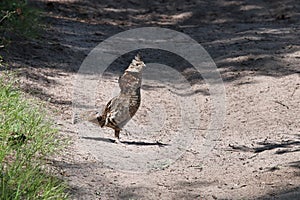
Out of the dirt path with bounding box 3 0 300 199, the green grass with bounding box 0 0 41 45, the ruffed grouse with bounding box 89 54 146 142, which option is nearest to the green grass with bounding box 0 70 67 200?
the dirt path with bounding box 3 0 300 199

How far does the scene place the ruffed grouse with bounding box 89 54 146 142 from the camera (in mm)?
5277

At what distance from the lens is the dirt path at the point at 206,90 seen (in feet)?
15.3

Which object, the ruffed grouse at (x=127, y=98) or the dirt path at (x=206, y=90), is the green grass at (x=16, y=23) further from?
the ruffed grouse at (x=127, y=98)

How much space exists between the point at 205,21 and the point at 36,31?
13.9 ft

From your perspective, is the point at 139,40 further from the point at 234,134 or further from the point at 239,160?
the point at 239,160

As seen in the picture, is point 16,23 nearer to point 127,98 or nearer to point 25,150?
point 127,98

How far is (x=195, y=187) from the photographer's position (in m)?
4.70

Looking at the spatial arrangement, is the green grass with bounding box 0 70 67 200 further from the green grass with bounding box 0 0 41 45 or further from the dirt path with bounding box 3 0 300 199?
the green grass with bounding box 0 0 41 45

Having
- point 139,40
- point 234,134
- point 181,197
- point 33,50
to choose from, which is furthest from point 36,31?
point 181,197

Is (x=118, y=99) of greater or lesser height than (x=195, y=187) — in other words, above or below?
above

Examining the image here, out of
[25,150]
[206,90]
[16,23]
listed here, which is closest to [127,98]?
[25,150]

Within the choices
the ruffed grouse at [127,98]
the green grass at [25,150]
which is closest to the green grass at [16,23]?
the green grass at [25,150]

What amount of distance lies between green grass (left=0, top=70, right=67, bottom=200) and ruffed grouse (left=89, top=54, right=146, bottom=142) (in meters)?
0.49

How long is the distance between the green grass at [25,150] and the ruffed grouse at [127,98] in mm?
491
